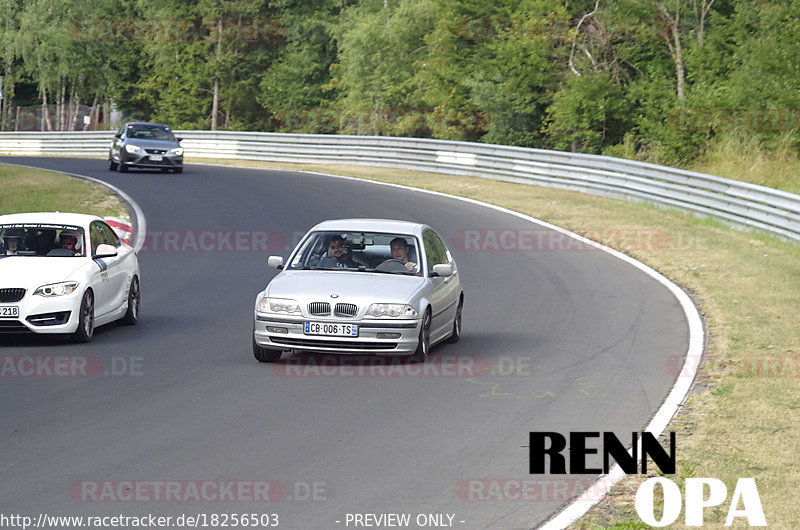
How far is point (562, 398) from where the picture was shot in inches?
415

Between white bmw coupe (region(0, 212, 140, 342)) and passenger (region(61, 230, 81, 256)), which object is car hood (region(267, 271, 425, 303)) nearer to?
white bmw coupe (region(0, 212, 140, 342))

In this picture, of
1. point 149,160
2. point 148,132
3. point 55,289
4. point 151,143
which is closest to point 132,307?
point 55,289

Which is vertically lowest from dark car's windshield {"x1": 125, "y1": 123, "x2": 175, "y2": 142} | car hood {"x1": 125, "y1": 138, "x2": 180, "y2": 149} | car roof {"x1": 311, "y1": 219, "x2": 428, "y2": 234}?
car hood {"x1": 125, "y1": 138, "x2": 180, "y2": 149}

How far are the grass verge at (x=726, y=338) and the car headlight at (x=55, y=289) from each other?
22.1ft

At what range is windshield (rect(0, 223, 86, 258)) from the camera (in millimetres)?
14242

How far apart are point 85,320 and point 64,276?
54cm

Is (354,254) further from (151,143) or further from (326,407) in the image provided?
(151,143)

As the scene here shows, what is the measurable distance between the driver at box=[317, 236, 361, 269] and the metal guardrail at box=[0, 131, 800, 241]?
12168 millimetres

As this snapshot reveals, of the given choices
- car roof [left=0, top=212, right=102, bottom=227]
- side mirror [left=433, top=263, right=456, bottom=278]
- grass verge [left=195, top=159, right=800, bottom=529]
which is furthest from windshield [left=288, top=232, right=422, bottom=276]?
grass verge [left=195, top=159, right=800, bottom=529]

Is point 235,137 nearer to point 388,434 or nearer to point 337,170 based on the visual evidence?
point 337,170

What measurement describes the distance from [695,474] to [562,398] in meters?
2.64

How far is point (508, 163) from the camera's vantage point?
116 feet

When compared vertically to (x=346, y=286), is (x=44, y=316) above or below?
below

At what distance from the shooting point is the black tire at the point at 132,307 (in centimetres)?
1484
